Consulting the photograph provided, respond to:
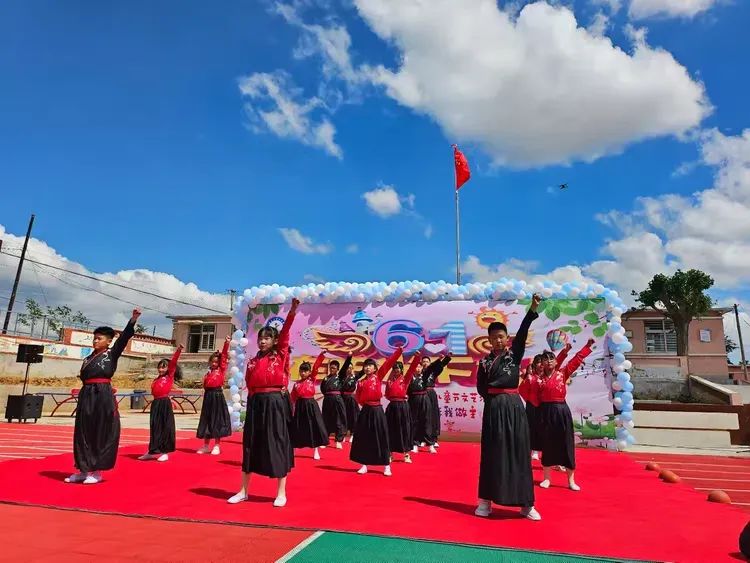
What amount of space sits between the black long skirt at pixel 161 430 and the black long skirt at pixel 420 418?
156 inches

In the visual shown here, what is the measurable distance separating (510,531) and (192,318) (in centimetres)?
2889

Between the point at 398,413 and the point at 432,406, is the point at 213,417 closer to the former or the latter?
the point at 398,413

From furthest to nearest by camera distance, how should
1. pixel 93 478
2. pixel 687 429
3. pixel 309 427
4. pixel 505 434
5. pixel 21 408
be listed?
pixel 21 408
pixel 687 429
pixel 309 427
pixel 93 478
pixel 505 434

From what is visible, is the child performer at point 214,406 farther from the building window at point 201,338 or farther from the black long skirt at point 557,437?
the building window at point 201,338

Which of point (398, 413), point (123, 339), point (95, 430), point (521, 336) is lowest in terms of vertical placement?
point (95, 430)

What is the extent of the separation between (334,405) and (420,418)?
1.88 metres

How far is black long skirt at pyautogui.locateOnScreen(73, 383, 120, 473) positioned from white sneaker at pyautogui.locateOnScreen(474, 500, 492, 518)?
12.6ft

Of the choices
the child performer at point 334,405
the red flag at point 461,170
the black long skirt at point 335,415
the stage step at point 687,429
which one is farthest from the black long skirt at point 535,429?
the red flag at point 461,170

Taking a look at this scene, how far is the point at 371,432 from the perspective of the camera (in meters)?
6.92

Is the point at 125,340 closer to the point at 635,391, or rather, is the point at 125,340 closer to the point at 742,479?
the point at 742,479

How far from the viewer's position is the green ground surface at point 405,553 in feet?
10.5

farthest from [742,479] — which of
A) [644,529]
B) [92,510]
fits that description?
[92,510]

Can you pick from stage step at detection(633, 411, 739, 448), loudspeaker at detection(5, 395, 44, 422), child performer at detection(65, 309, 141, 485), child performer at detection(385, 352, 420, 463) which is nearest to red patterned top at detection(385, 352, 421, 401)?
child performer at detection(385, 352, 420, 463)

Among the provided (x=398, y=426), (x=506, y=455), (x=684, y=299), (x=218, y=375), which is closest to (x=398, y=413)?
(x=398, y=426)
